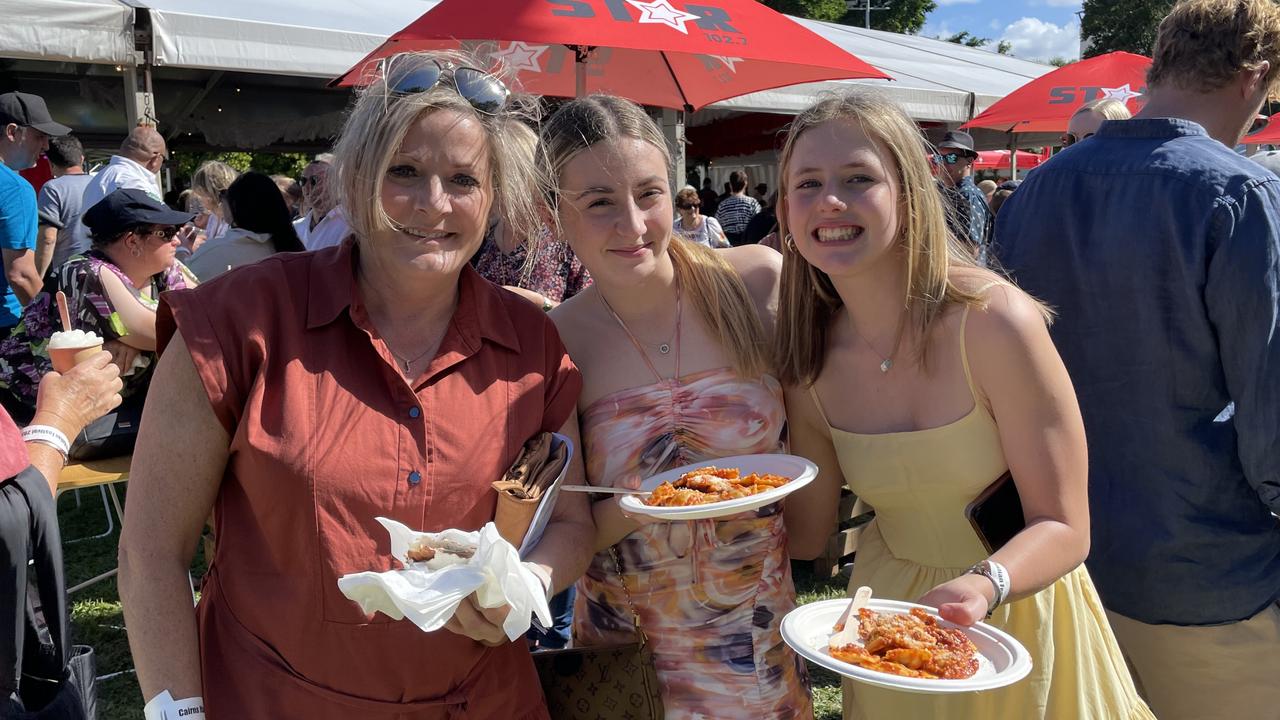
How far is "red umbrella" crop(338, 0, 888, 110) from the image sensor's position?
385 centimetres

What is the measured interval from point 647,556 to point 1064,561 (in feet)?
3.01

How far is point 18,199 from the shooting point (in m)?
5.33

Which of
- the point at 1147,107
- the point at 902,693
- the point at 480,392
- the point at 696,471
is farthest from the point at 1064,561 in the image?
the point at 1147,107

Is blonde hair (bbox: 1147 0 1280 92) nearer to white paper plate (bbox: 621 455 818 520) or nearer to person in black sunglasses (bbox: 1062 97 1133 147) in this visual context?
white paper plate (bbox: 621 455 818 520)

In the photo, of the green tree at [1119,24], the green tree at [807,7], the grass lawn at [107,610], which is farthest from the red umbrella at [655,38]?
the green tree at [1119,24]

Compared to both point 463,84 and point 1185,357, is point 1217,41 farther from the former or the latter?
point 463,84

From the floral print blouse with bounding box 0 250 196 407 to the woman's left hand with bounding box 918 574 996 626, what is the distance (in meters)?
3.85

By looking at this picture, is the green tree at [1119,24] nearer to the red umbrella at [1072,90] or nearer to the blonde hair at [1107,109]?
the red umbrella at [1072,90]

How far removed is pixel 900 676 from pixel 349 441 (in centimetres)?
103

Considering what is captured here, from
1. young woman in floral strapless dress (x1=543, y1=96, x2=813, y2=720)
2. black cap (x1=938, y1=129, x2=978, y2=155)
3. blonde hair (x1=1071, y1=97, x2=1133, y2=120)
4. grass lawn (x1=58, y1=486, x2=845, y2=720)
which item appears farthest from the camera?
black cap (x1=938, y1=129, x2=978, y2=155)

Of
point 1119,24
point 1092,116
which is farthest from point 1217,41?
point 1119,24

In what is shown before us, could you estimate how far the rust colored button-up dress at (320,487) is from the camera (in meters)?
1.55

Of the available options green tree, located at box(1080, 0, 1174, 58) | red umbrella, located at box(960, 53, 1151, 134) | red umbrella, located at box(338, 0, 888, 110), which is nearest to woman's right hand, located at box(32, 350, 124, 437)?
red umbrella, located at box(338, 0, 888, 110)

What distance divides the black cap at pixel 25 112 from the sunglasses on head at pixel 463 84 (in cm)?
573
